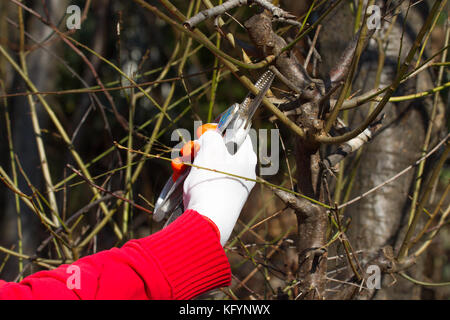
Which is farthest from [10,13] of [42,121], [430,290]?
[430,290]

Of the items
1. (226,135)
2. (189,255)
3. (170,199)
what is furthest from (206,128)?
(189,255)

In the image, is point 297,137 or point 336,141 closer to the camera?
point 336,141

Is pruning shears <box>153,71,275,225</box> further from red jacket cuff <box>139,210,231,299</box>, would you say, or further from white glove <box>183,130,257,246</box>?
red jacket cuff <box>139,210,231,299</box>

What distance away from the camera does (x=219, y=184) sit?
0.99 m

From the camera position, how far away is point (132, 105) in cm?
156

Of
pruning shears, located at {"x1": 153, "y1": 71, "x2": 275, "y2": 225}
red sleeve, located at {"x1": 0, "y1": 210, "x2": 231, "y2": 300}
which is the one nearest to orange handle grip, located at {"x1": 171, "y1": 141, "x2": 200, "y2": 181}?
pruning shears, located at {"x1": 153, "y1": 71, "x2": 275, "y2": 225}

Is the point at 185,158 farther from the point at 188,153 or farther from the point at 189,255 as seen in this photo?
the point at 189,255

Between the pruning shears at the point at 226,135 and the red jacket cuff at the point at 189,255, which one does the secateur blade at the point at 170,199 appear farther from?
the red jacket cuff at the point at 189,255

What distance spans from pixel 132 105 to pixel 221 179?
27.0 inches

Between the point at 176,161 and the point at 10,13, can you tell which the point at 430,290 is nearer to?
the point at 176,161

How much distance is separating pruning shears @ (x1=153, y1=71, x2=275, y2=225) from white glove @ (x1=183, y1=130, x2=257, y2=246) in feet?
0.08

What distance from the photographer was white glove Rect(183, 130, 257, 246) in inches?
37.3

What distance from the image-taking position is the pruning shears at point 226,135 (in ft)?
3.28

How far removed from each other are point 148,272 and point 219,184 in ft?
0.85
